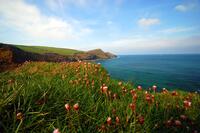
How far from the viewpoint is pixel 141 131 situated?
2994 mm

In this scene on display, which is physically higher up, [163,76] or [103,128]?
[103,128]

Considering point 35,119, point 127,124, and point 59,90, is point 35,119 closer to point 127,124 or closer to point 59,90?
point 59,90

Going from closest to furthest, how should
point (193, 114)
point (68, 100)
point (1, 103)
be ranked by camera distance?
point (1, 103), point (68, 100), point (193, 114)

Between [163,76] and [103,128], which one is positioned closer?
[103,128]

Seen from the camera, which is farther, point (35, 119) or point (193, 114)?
point (193, 114)

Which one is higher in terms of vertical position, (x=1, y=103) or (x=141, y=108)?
(x=1, y=103)

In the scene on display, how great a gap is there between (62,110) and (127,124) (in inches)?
48.7

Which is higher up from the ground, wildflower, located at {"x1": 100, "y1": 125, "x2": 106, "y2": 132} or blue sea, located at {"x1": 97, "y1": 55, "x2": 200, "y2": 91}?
wildflower, located at {"x1": 100, "y1": 125, "x2": 106, "y2": 132}

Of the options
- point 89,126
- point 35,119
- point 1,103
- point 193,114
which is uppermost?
point 1,103

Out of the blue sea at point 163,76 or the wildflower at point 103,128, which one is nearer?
the wildflower at point 103,128

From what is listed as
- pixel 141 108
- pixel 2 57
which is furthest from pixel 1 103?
pixel 2 57

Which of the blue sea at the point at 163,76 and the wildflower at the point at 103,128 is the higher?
the wildflower at the point at 103,128

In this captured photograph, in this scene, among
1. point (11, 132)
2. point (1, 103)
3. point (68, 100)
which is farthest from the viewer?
point (68, 100)

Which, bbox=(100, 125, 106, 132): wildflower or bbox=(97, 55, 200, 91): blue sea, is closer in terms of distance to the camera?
bbox=(100, 125, 106, 132): wildflower
